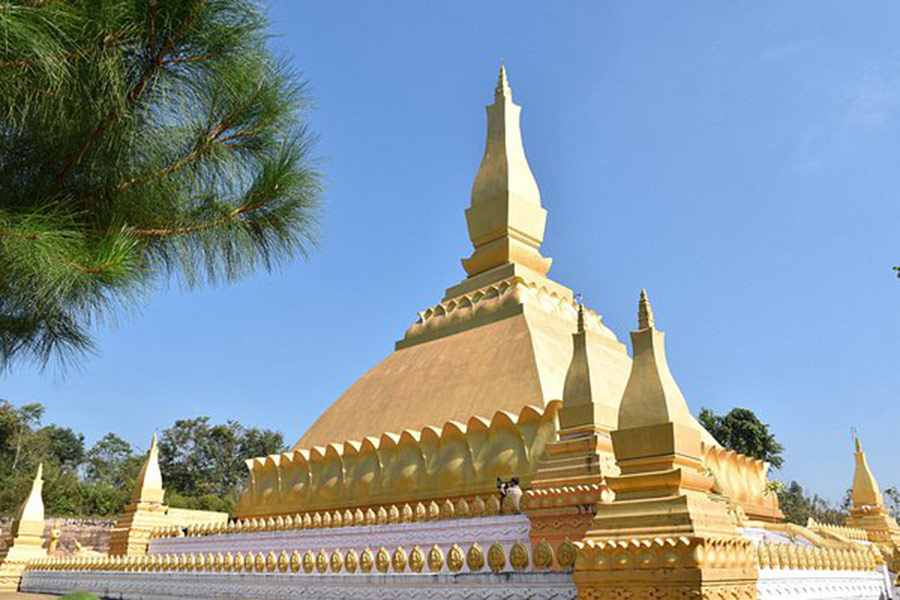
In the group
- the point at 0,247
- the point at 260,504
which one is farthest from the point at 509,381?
the point at 0,247

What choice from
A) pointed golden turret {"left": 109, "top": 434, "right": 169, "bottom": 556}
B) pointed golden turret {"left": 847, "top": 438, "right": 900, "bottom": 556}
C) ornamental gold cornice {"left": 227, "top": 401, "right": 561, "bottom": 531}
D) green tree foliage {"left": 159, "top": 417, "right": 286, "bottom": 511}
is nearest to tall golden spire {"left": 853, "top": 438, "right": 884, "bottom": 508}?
pointed golden turret {"left": 847, "top": 438, "right": 900, "bottom": 556}

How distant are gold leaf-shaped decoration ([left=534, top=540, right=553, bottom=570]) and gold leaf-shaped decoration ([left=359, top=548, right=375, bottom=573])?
2.49 m

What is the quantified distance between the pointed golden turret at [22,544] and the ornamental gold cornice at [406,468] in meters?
7.51

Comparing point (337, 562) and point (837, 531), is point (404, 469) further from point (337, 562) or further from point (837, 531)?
point (837, 531)

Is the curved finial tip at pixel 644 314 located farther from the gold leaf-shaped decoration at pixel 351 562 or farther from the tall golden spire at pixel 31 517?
the tall golden spire at pixel 31 517

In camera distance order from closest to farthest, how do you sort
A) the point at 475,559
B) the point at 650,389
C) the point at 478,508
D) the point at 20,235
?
1. the point at 20,235
2. the point at 650,389
3. the point at 475,559
4. the point at 478,508

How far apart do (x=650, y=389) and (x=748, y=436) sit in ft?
115

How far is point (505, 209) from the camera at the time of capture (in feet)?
53.2

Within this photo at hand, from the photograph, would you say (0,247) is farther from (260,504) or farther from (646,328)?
(260,504)

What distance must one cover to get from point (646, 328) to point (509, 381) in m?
4.89

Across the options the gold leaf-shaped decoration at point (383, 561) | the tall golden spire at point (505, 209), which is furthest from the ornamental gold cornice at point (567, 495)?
the tall golden spire at point (505, 209)

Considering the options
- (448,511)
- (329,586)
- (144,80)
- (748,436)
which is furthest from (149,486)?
(748,436)

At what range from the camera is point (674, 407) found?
6.44 m

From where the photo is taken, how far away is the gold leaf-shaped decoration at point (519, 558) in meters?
7.28
